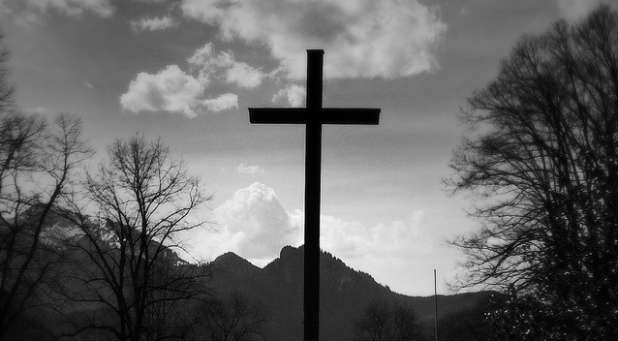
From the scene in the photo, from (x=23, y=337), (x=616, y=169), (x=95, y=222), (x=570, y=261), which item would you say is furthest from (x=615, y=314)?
(x=23, y=337)

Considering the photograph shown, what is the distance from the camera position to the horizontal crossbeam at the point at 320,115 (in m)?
6.86

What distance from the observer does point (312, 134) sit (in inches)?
267

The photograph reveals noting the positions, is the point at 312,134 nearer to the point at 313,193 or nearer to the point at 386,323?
the point at 313,193

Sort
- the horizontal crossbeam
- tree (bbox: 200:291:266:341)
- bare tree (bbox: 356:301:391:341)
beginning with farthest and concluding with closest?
bare tree (bbox: 356:301:391:341), tree (bbox: 200:291:266:341), the horizontal crossbeam

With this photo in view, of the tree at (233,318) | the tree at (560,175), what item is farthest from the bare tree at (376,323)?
the tree at (560,175)

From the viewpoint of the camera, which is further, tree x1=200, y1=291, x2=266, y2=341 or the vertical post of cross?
tree x1=200, y1=291, x2=266, y2=341

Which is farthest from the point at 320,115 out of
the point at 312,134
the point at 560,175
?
the point at 560,175

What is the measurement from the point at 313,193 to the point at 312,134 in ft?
2.94

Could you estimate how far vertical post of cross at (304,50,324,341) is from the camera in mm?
6039

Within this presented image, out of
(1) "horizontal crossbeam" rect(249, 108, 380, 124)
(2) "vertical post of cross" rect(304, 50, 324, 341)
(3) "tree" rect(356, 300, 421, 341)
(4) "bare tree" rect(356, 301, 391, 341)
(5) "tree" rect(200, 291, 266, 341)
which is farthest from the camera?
(4) "bare tree" rect(356, 301, 391, 341)

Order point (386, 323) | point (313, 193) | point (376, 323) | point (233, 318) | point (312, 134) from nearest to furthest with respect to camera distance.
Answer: point (313, 193)
point (312, 134)
point (233, 318)
point (376, 323)
point (386, 323)

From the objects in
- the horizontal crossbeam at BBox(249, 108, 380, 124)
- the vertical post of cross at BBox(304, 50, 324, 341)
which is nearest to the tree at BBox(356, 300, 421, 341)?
the horizontal crossbeam at BBox(249, 108, 380, 124)

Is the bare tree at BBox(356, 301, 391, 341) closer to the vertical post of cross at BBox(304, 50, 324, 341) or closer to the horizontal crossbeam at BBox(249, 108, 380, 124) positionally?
the horizontal crossbeam at BBox(249, 108, 380, 124)

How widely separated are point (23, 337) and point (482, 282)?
23.1m
